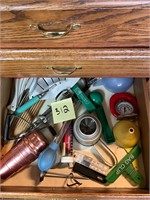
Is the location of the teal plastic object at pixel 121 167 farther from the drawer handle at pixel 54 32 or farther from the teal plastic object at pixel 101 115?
the drawer handle at pixel 54 32

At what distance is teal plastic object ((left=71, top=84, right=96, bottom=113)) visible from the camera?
95 cm

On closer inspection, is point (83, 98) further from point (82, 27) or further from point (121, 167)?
point (82, 27)

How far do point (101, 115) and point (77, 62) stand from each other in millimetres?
299

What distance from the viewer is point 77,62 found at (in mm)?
680

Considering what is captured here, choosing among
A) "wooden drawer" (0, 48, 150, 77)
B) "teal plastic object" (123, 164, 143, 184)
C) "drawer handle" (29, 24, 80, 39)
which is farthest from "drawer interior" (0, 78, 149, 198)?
"drawer handle" (29, 24, 80, 39)

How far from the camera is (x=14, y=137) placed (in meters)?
0.93

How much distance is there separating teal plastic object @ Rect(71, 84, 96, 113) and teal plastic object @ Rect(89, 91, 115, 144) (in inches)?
0.8

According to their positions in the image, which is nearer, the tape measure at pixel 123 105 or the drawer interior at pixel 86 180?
the drawer interior at pixel 86 180

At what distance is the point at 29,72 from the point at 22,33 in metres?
0.12

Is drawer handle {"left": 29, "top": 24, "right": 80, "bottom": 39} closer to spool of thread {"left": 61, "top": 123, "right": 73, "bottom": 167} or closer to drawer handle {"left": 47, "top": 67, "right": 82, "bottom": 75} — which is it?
drawer handle {"left": 47, "top": 67, "right": 82, "bottom": 75}

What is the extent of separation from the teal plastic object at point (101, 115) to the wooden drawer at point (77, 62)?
0.78 feet

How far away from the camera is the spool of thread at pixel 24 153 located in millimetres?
847

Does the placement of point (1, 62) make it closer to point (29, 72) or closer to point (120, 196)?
point (29, 72)

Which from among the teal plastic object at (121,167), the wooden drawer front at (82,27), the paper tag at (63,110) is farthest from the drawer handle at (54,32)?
the teal plastic object at (121,167)
